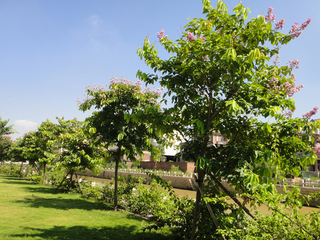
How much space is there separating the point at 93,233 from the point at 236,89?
6000 mm

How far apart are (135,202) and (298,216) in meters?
7.99

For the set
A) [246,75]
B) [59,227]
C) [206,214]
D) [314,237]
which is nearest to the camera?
[314,237]

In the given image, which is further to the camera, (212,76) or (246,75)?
(212,76)

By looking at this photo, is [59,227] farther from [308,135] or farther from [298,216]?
[308,135]

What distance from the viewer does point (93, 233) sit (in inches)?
274

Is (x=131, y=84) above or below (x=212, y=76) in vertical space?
above

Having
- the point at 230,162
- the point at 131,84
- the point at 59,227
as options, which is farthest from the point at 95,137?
the point at 230,162

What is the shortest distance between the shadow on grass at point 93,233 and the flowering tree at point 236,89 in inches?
89.0

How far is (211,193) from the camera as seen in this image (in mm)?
5602

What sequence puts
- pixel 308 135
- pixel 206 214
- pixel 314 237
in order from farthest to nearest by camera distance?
pixel 206 214
pixel 308 135
pixel 314 237

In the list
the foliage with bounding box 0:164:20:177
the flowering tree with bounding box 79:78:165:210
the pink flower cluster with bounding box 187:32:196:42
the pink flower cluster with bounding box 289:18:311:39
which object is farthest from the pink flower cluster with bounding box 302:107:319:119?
the foliage with bounding box 0:164:20:177

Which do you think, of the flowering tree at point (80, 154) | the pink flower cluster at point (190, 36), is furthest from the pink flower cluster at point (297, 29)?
the flowering tree at point (80, 154)

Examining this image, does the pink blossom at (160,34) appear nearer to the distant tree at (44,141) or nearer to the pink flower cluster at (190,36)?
the pink flower cluster at (190,36)

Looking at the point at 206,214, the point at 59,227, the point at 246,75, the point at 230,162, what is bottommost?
the point at 59,227
